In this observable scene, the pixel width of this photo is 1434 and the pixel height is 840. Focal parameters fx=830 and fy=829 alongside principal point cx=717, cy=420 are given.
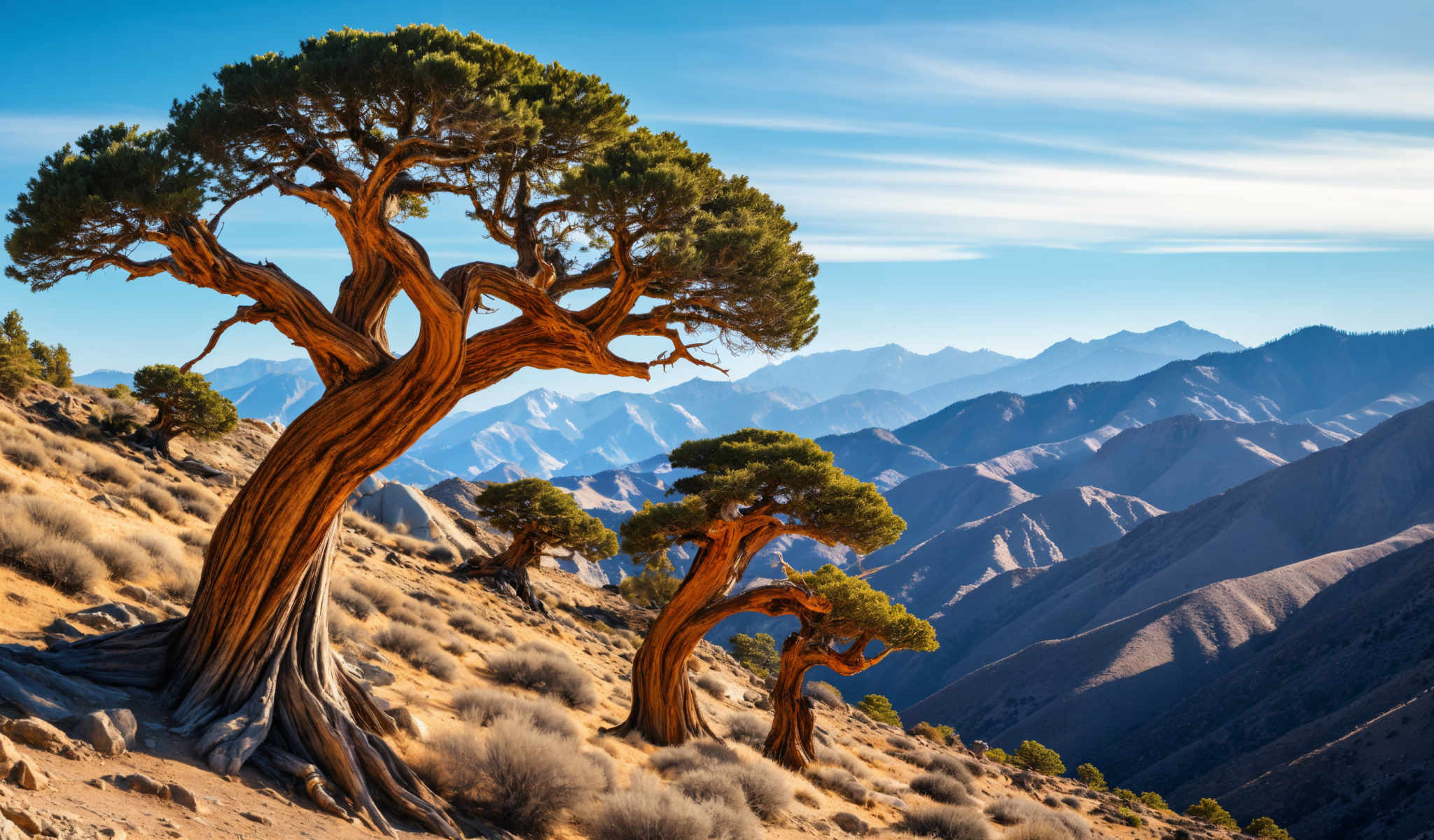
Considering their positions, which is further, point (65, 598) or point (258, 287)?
point (65, 598)

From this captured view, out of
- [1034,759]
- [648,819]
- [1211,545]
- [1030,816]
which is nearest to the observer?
[648,819]

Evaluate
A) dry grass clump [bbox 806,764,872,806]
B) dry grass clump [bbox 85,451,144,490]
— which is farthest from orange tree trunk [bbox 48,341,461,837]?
dry grass clump [bbox 85,451,144,490]

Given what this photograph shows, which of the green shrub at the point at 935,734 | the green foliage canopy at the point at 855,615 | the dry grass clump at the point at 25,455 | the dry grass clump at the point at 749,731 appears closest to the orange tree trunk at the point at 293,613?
the green foliage canopy at the point at 855,615

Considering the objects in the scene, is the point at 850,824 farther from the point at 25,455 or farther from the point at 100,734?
the point at 25,455

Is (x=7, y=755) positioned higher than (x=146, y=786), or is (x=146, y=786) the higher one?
(x=7, y=755)

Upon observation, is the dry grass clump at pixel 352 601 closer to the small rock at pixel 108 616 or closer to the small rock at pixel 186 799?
the small rock at pixel 108 616

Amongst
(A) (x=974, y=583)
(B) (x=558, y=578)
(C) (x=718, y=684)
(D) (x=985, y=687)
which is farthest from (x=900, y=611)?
(A) (x=974, y=583)

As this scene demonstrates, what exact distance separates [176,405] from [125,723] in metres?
24.6

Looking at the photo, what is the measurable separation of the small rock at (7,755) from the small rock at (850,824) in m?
10.5

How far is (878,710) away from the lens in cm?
4209

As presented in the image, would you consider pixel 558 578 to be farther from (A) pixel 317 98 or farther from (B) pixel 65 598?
(A) pixel 317 98

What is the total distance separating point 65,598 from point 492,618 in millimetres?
12751

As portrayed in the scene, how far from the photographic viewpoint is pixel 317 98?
7.55 meters

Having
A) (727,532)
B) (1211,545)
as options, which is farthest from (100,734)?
(1211,545)
